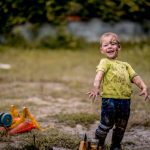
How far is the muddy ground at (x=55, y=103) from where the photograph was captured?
473 centimetres

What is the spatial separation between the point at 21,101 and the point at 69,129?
5.85 ft

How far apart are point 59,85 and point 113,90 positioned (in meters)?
4.45

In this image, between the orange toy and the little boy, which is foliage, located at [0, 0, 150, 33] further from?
the little boy

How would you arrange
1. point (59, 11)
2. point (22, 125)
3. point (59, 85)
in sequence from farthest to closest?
point (59, 11) → point (59, 85) → point (22, 125)

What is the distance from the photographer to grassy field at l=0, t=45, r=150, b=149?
5.34 metres

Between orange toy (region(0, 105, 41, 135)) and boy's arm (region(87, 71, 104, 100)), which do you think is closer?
boy's arm (region(87, 71, 104, 100))

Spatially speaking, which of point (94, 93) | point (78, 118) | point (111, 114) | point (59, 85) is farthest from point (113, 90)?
point (59, 85)

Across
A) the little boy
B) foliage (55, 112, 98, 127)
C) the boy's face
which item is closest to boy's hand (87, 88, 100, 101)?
the little boy

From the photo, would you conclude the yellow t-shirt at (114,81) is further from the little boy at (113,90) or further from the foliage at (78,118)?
the foliage at (78,118)

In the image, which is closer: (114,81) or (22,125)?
(114,81)

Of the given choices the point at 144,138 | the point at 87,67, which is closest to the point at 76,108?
the point at 144,138

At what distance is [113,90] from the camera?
12.8 feet

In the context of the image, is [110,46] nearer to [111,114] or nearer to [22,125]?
[111,114]

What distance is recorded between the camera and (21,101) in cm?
662
